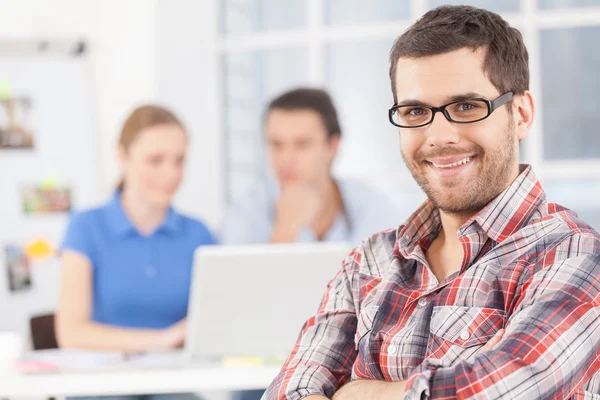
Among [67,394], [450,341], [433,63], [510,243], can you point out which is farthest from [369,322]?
[67,394]

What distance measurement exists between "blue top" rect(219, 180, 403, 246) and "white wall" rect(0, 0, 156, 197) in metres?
1.06

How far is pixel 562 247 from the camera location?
4.82ft

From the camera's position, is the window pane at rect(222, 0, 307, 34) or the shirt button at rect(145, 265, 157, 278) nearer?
the shirt button at rect(145, 265, 157, 278)

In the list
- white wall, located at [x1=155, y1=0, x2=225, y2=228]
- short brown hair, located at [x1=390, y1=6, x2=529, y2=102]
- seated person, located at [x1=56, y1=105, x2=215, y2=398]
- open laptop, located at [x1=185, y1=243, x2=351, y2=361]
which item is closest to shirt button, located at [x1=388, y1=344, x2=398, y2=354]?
short brown hair, located at [x1=390, y1=6, x2=529, y2=102]

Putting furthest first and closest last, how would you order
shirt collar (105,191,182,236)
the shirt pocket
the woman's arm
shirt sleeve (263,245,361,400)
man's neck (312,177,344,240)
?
1. man's neck (312,177,344,240)
2. shirt collar (105,191,182,236)
3. the woman's arm
4. shirt sleeve (263,245,361,400)
5. the shirt pocket

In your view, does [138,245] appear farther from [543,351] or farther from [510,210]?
[543,351]

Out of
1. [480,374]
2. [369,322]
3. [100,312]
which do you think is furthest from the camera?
[100,312]

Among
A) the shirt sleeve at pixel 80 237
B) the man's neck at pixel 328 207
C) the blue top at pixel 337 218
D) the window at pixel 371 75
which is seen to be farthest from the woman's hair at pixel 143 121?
the window at pixel 371 75

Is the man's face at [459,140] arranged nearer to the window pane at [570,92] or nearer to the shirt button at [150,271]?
A: the shirt button at [150,271]

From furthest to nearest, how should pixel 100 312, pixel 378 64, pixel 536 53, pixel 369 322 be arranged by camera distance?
pixel 378 64
pixel 536 53
pixel 100 312
pixel 369 322

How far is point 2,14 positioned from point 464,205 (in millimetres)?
3801

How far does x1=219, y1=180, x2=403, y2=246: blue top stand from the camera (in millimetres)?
3697

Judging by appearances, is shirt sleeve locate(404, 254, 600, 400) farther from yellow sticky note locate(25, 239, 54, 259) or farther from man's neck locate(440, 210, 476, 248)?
yellow sticky note locate(25, 239, 54, 259)

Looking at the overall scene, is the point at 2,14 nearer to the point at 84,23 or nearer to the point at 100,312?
the point at 84,23
